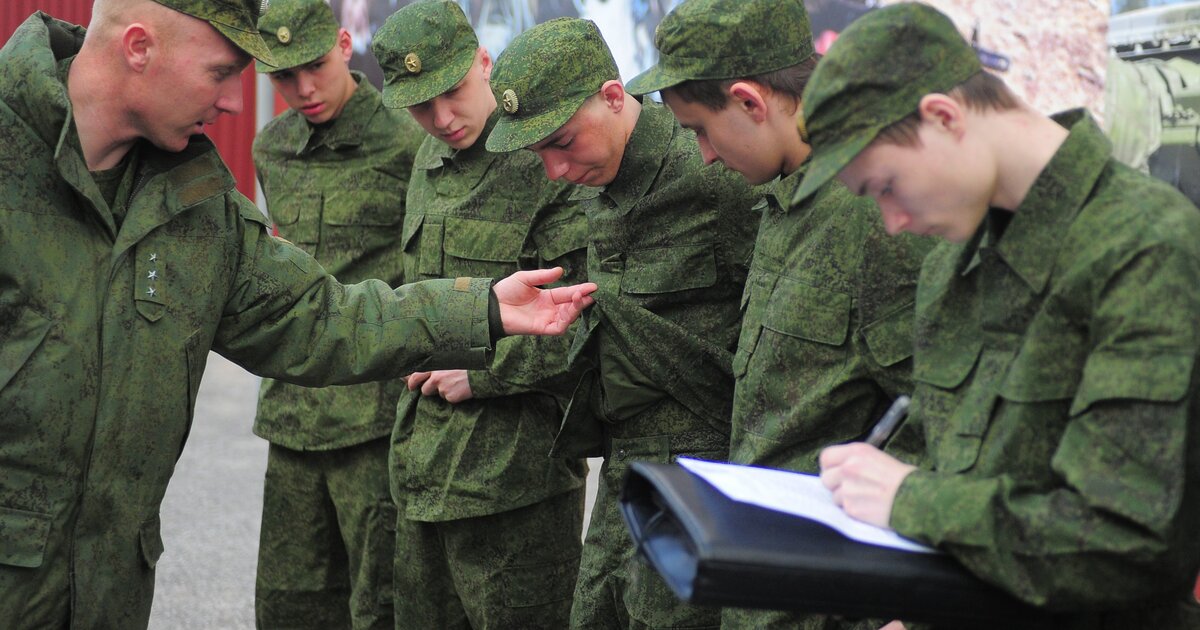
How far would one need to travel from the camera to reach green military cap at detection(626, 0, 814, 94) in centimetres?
242

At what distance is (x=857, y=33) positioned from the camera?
1.56m

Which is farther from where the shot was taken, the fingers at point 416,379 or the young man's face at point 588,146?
the fingers at point 416,379

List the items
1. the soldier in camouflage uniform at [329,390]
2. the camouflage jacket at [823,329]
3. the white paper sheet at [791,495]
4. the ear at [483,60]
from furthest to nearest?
1. the soldier in camouflage uniform at [329,390]
2. the ear at [483,60]
3. the camouflage jacket at [823,329]
4. the white paper sheet at [791,495]

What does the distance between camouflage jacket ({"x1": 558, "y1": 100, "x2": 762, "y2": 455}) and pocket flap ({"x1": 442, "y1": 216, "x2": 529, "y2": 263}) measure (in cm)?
51

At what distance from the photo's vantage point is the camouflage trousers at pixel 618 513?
2.85 metres

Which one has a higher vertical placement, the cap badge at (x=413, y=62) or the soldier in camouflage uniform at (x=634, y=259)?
the cap badge at (x=413, y=62)

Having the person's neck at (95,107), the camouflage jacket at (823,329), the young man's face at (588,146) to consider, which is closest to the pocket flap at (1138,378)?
the camouflage jacket at (823,329)

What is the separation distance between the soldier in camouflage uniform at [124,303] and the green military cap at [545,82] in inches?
15.1

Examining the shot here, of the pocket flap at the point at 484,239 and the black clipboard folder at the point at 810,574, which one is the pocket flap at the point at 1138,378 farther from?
the pocket flap at the point at 484,239

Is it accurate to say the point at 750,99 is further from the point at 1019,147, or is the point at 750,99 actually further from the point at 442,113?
the point at 442,113

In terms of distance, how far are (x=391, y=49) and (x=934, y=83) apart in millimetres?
2203

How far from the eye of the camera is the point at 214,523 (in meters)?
5.69

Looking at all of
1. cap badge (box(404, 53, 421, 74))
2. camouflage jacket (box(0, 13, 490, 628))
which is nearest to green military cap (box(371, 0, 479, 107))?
cap badge (box(404, 53, 421, 74))

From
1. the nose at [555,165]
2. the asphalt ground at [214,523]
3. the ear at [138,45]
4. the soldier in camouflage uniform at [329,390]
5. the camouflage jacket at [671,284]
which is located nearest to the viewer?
the ear at [138,45]
